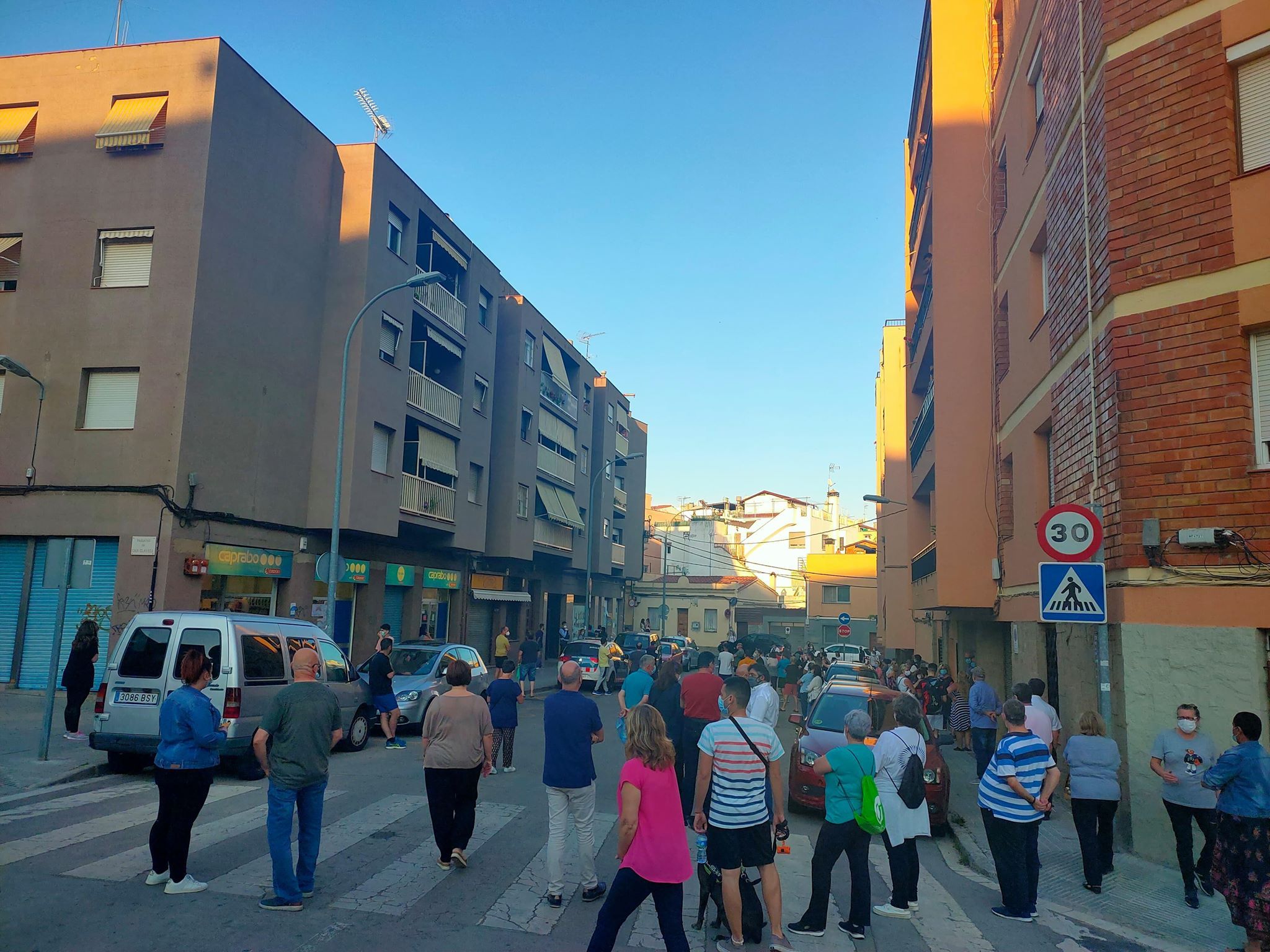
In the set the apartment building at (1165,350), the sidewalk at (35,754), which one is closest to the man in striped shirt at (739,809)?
the apartment building at (1165,350)

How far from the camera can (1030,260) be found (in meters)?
14.1

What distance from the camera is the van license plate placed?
33.3 feet

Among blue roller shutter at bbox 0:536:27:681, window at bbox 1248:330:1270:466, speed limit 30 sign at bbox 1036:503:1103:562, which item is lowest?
blue roller shutter at bbox 0:536:27:681

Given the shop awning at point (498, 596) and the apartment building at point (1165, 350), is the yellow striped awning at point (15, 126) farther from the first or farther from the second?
the apartment building at point (1165, 350)

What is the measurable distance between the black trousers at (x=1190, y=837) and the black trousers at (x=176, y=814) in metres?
7.76

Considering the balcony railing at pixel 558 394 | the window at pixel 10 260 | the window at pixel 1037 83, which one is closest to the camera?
the window at pixel 1037 83

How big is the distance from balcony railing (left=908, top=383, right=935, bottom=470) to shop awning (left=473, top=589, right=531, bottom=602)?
15525 mm

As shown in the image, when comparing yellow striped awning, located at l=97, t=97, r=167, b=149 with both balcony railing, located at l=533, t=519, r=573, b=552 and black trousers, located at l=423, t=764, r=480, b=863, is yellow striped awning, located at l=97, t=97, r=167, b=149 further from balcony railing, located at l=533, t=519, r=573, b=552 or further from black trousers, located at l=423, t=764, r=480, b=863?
balcony railing, located at l=533, t=519, r=573, b=552

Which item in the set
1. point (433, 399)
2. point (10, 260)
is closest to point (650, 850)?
point (10, 260)

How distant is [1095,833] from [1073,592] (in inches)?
82.2

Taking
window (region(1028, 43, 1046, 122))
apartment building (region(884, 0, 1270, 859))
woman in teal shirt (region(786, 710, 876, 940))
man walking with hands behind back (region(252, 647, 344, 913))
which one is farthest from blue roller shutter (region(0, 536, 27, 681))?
window (region(1028, 43, 1046, 122))

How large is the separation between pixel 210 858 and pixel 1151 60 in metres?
12.1

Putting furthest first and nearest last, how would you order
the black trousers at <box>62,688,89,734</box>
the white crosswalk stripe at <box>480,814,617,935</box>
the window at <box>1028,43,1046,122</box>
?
the window at <box>1028,43,1046,122</box>, the black trousers at <box>62,688,89,734</box>, the white crosswalk stripe at <box>480,814,617,935</box>

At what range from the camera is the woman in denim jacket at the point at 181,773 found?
614 centimetres
